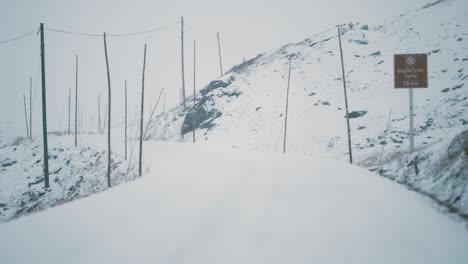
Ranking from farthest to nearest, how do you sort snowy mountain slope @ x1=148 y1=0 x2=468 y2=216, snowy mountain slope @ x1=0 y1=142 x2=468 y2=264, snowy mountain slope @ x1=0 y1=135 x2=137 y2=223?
snowy mountain slope @ x1=148 y1=0 x2=468 y2=216
snowy mountain slope @ x1=0 y1=135 x2=137 y2=223
snowy mountain slope @ x1=0 y1=142 x2=468 y2=264

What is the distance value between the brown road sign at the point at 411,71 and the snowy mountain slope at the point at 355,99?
14.9 ft

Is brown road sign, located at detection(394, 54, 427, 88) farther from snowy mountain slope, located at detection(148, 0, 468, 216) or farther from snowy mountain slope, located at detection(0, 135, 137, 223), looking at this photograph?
snowy mountain slope, located at detection(0, 135, 137, 223)

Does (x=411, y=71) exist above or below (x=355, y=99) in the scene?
below

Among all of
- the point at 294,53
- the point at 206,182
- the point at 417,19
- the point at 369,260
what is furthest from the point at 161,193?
the point at 417,19

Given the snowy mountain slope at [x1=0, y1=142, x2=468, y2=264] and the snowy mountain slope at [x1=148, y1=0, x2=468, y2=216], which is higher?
the snowy mountain slope at [x1=148, y1=0, x2=468, y2=216]

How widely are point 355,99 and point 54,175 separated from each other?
40.2m

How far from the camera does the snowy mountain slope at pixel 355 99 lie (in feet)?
80.1

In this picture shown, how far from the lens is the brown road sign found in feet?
44.0

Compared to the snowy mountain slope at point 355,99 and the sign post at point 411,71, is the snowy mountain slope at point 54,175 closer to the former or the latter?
the snowy mountain slope at point 355,99

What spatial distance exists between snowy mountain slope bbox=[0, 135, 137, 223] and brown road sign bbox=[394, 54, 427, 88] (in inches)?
761

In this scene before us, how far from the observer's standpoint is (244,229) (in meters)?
5.60

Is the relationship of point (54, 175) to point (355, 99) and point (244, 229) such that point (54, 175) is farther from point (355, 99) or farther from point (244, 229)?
point (355, 99)

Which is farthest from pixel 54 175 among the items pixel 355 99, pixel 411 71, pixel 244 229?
pixel 355 99

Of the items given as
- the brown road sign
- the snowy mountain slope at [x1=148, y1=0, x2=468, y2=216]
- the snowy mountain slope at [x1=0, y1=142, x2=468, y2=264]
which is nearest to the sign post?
the brown road sign
